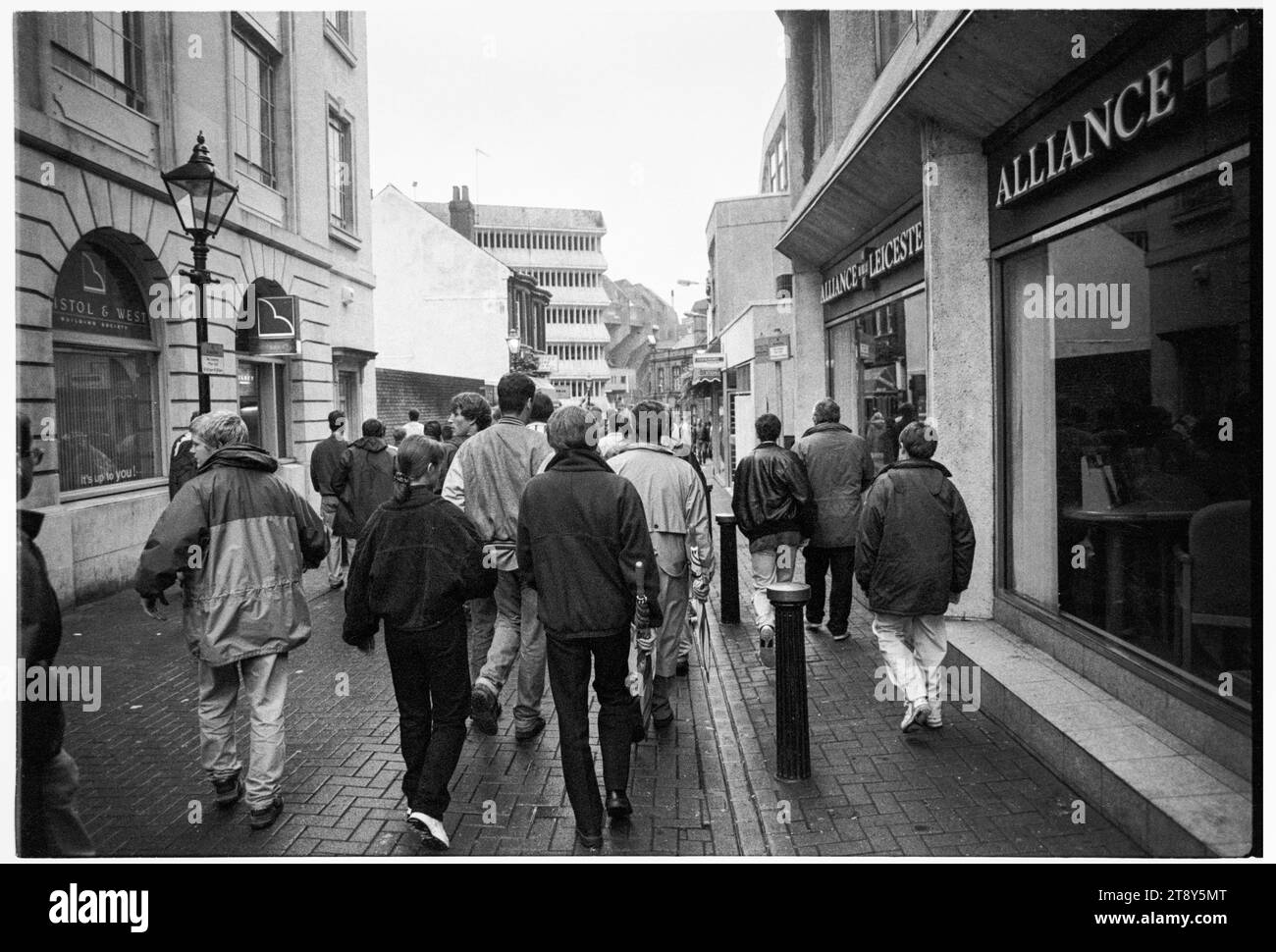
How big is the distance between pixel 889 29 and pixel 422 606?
27.4 ft

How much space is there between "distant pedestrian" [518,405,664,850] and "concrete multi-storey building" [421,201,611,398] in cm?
7579

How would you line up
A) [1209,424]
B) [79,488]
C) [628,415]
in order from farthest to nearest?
[79,488] → [628,415] → [1209,424]

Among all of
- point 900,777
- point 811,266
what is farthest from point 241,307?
point 900,777

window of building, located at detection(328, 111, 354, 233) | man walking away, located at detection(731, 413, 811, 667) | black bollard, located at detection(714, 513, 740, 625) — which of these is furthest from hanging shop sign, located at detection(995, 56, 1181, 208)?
window of building, located at detection(328, 111, 354, 233)

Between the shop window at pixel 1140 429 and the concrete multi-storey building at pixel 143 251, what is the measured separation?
6.92 m

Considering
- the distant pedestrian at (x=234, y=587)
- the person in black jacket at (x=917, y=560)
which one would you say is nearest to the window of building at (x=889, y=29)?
the person in black jacket at (x=917, y=560)

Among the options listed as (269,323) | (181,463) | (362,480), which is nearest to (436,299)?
(269,323)

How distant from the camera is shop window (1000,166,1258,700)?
14.5ft

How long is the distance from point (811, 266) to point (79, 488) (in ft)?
34.3

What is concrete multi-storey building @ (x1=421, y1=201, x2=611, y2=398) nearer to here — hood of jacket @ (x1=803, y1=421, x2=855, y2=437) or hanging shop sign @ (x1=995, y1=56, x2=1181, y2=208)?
hood of jacket @ (x1=803, y1=421, x2=855, y2=437)

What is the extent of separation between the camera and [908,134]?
7.88 metres

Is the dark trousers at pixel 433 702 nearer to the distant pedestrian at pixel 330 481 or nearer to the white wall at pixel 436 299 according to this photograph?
Answer: the distant pedestrian at pixel 330 481

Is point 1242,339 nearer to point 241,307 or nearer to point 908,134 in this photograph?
point 908,134
